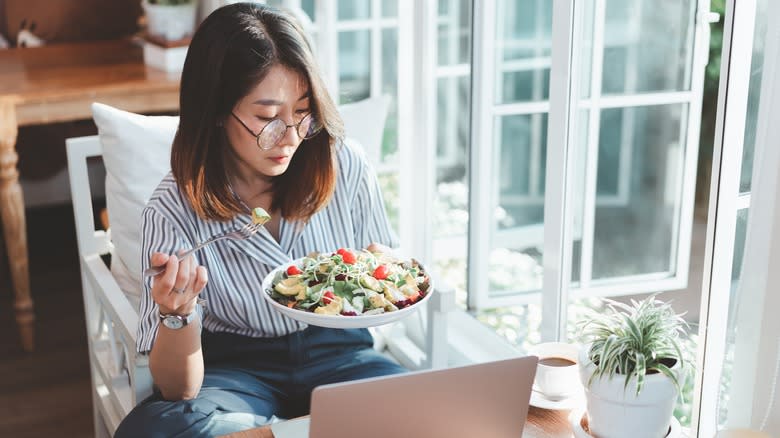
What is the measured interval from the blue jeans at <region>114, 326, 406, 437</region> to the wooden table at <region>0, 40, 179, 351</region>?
1584 millimetres

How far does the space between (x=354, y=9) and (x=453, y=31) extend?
2.12ft

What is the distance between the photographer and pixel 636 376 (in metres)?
1.26

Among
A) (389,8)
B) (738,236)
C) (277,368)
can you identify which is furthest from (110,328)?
(389,8)

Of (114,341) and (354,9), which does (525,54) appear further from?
(114,341)

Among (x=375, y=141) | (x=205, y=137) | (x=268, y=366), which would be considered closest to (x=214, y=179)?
(x=205, y=137)

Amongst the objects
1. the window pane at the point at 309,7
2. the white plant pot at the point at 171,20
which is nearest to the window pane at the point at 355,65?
the window pane at the point at 309,7

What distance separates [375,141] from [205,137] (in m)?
0.65

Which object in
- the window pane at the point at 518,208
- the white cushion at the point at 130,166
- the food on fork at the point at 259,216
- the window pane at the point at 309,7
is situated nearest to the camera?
the food on fork at the point at 259,216

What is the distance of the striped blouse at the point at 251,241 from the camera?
1.67 m

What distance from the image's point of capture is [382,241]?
75.3 inches

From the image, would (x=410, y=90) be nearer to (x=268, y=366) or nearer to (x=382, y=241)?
(x=382, y=241)

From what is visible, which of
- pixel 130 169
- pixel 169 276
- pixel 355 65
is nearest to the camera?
pixel 169 276

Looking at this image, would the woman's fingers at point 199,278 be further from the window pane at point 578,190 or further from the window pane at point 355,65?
the window pane at point 355,65

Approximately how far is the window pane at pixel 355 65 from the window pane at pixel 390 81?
7 centimetres
